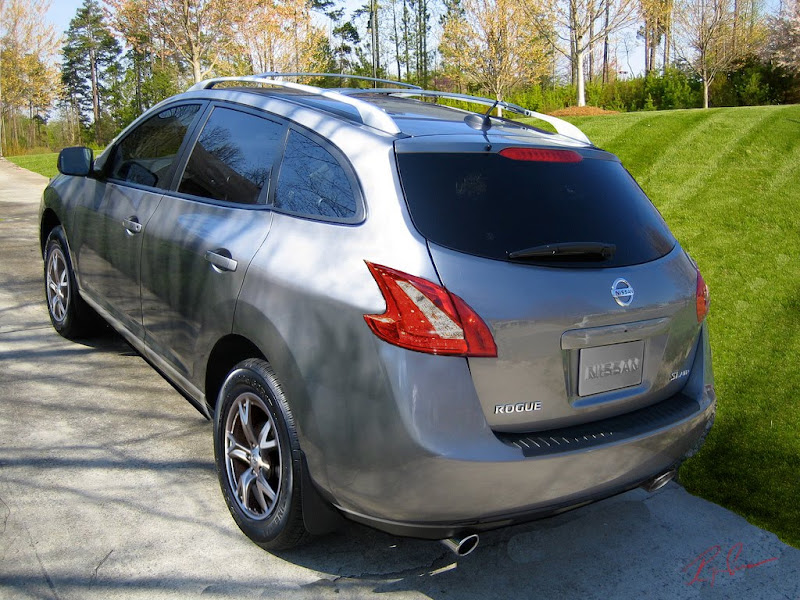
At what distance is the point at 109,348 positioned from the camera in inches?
218

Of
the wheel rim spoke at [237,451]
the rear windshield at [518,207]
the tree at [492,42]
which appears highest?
the tree at [492,42]

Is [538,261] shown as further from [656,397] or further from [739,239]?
[739,239]

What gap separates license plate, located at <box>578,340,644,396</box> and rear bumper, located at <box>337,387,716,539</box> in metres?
0.15

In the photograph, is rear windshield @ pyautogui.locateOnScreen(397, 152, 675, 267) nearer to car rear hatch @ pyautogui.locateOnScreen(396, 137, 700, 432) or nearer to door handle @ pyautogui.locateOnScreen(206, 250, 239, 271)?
car rear hatch @ pyautogui.locateOnScreen(396, 137, 700, 432)

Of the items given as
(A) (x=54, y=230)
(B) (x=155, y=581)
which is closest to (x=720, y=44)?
(A) (x=54, y=230)

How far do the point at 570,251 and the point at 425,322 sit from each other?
2.12 feet

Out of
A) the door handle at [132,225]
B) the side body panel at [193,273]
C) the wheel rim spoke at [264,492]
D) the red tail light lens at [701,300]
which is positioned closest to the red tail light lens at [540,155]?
the red tail light lens at [701,300]

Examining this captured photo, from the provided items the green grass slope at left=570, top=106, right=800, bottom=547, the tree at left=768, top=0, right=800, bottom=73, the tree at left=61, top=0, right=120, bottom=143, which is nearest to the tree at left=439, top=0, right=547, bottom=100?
the tree at left=768, top=0, right=800, bottom=73

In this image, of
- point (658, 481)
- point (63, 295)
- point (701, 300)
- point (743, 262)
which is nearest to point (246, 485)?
point (658, 481)

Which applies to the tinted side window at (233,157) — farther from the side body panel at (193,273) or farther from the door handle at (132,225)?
the door handle at (132,225)

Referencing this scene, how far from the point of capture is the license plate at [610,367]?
273 centimetres

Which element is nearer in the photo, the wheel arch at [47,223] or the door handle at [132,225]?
the door handle at [132,225]

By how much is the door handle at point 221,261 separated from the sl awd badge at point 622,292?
148 centimetres

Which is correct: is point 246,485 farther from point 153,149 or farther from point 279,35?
point 279,35
